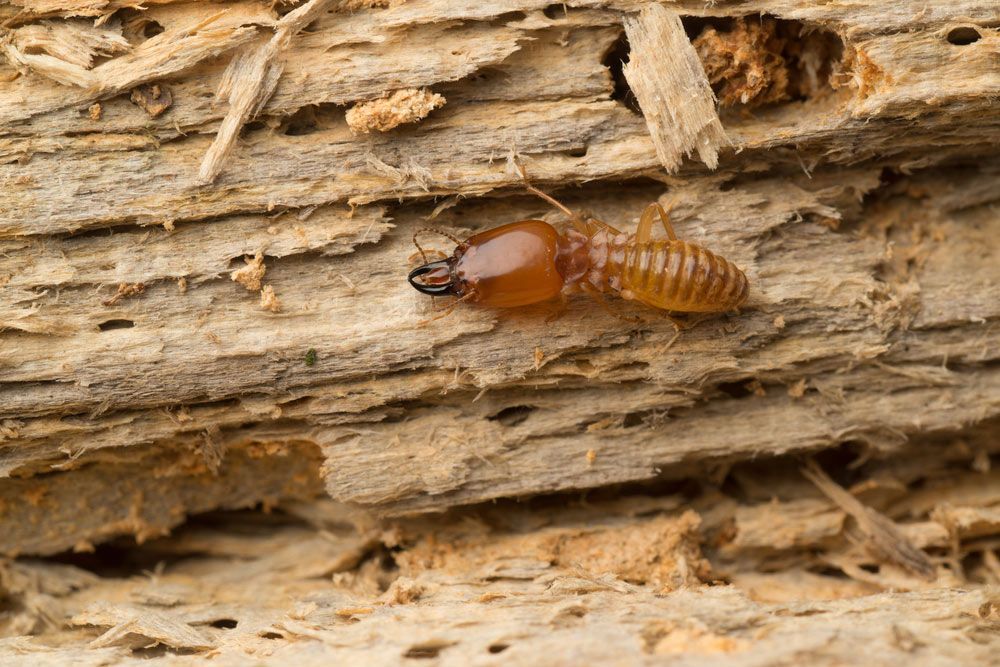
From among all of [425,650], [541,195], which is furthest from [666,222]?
[425,650]

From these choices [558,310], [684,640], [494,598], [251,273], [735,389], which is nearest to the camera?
[684,640]

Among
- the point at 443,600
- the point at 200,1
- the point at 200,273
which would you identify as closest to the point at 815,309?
the point at 443,600

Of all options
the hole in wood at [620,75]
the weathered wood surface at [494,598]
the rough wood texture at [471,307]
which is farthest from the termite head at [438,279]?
the weathered wood surface at [494,598]

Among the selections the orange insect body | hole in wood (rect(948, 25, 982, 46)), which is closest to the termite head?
the orange insect body

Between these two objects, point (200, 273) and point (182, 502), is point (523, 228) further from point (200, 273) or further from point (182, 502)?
point (182, 502)

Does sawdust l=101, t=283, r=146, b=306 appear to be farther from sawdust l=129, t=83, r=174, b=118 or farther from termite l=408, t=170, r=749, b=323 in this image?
termite l=408, t=170, r=749, b=323

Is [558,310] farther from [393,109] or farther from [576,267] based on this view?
[393,109]

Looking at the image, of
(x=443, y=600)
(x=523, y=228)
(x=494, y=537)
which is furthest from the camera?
(x=494, y=537)
